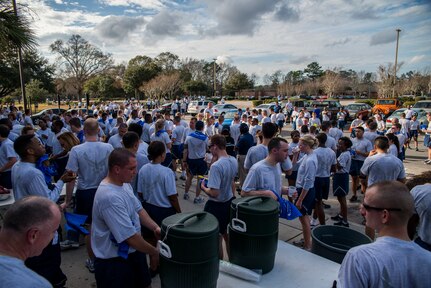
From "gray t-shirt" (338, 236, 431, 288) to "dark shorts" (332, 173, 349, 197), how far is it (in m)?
4.45

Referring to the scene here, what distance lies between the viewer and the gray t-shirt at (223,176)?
12.5 feet

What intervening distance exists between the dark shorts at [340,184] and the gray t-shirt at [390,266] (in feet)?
14.6

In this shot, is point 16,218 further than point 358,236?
No

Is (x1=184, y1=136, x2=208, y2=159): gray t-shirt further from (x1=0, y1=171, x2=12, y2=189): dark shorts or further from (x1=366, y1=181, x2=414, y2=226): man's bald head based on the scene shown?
(x1=366, y1=181, x2=414, y2=226): man's bald head

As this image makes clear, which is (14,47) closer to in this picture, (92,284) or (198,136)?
(198,136)

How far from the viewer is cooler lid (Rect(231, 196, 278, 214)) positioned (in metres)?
2.61

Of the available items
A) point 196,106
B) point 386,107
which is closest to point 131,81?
point 196,106

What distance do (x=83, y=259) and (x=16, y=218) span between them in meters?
3.57

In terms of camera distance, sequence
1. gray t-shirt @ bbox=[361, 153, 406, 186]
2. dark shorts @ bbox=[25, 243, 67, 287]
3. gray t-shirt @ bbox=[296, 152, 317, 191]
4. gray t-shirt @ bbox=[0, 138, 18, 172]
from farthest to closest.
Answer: gray t-shirt @ bbox=[0, 138, 18, 172] → gray t-shirt @ bbox=[361, 153, 406, 186] → gray t-shirt @ bbox=[296, 152, 317, 191] → dark shorts @ bbox=[25, 243, 67, 287]

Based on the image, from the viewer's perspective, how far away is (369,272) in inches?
63.9

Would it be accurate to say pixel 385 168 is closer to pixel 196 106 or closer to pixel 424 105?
pixel 424 105

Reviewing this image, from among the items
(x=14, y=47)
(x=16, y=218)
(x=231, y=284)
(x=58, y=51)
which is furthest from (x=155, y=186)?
(x=58, y=51)

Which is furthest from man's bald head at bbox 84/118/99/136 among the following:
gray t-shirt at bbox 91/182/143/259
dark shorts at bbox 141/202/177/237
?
gray t-shirt at bbox 91/182/143/259

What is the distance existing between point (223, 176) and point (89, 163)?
2055 mm
